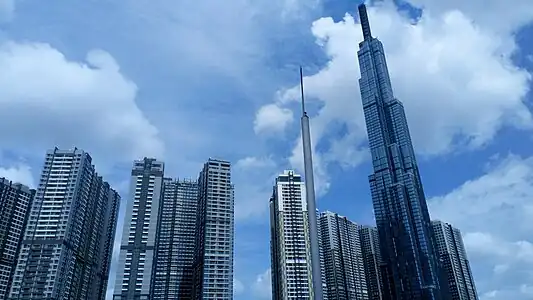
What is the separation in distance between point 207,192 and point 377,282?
191ft

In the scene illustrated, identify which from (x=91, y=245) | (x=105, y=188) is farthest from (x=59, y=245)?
(x=105, y=188)

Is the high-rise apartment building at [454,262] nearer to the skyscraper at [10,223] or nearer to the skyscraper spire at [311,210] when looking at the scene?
the skyscraper at [10,223]

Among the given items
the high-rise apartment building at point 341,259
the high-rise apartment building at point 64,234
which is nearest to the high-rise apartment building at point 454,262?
the high-rise apartment building at point 341,259

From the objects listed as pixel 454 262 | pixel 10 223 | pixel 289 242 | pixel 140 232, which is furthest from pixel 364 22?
pixel 10 223

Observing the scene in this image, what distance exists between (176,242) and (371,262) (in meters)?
55.7

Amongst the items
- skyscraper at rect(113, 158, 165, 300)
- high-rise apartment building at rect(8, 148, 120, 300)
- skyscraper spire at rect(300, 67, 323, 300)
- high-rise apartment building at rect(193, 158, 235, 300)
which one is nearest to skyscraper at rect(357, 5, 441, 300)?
high-rise apartment building at rect(193, 158, 235, 300)

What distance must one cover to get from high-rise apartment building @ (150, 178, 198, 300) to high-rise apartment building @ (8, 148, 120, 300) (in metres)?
11.9

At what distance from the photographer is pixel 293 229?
266 ft

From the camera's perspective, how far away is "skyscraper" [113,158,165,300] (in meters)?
75.8

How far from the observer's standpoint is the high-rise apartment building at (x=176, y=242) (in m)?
79.8

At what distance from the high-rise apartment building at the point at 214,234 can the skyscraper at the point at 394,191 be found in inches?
1831

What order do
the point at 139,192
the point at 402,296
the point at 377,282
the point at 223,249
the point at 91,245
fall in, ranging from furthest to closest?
the point at 377,282 < the point at 402,296 < the point at 139,192 < the point at 91,245 < the point at 223,249

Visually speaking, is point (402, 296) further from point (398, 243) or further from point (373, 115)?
point (373, 115)

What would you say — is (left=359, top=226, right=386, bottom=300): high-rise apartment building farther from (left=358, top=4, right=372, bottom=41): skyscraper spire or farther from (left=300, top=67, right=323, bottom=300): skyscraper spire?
(left=300, top=67, right=323, bottom=300): skyscraper spire
